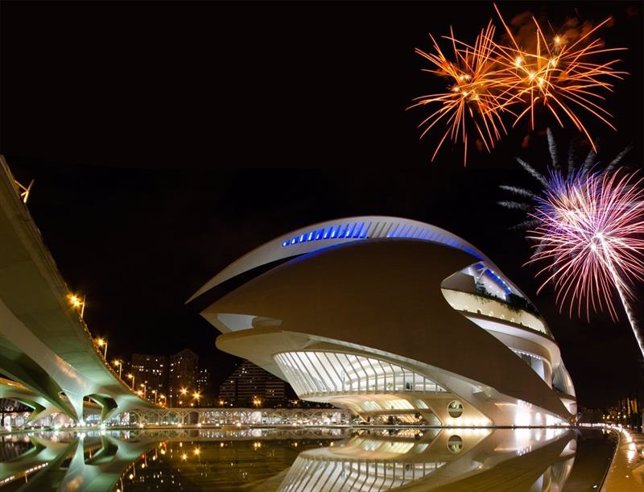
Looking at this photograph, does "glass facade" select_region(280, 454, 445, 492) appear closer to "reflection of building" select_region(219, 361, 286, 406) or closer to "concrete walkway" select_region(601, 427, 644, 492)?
"concrete walkway" select_region(601, 427, 644, 492)

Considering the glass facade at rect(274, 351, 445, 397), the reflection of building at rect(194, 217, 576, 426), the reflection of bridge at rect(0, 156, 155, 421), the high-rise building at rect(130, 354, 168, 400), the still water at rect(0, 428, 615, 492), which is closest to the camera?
the still water at rect(0, 428, 615, 492)

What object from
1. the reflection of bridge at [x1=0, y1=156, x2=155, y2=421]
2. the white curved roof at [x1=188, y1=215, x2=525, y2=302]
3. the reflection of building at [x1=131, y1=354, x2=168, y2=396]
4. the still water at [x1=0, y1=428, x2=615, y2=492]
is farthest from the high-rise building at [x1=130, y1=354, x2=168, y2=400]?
the still water at [x1=0, y1=428, x2=615, y2=492]

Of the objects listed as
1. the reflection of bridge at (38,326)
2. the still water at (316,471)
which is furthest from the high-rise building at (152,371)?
the still water at (316,471)

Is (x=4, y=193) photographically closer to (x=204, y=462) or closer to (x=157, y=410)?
(x=204, y=462)

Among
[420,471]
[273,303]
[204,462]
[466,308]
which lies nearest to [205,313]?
[273,303]

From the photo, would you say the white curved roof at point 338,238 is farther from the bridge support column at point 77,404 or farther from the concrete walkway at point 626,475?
the concrete walkway at point 626,475

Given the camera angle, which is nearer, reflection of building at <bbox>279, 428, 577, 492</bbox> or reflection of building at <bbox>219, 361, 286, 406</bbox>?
reflection of building at <bbox>279, 428, 577, 492</bbox>
